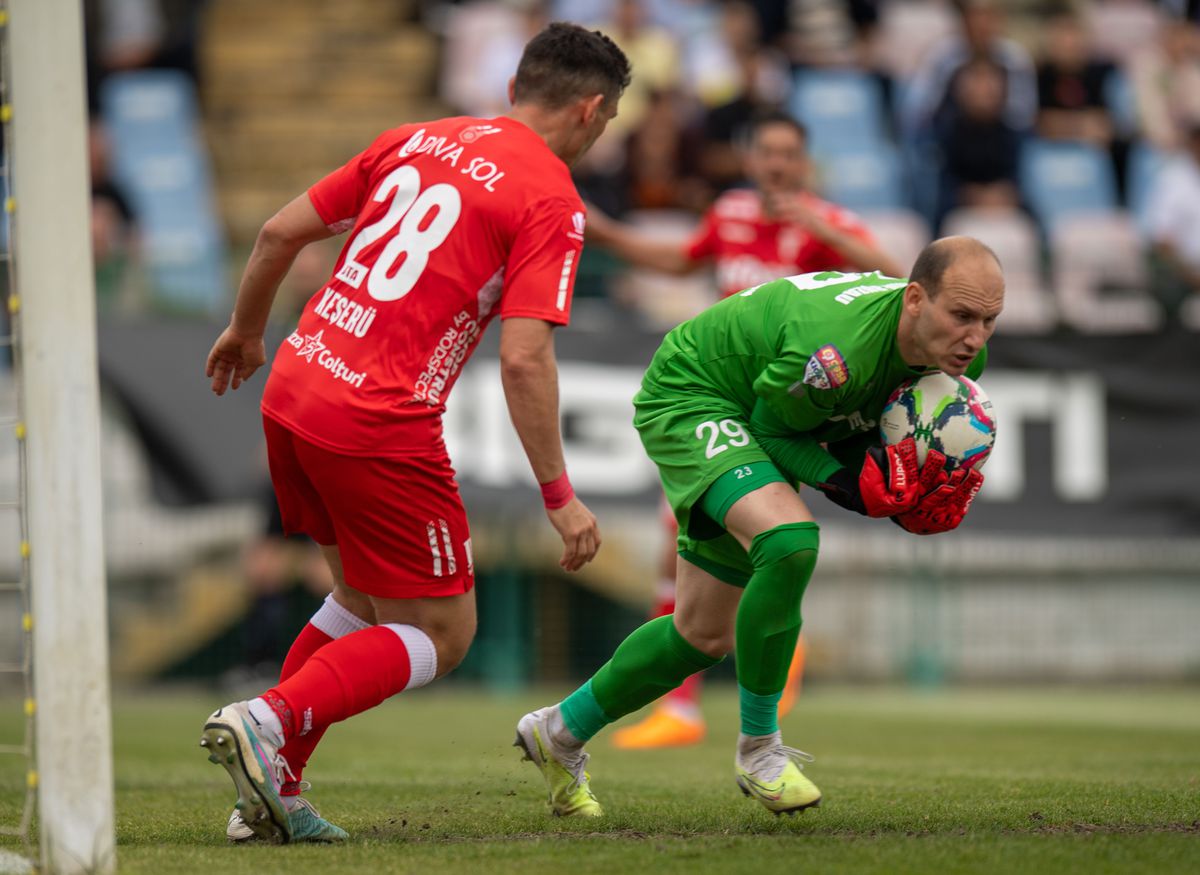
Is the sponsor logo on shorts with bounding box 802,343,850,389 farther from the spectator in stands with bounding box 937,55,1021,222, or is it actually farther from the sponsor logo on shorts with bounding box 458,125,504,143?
the spectator in stands with bounding box 937,55,1021,222

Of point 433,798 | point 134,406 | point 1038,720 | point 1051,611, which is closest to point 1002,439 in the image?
point 1051,611

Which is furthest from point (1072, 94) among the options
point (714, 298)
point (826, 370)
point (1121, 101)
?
point (826, 370)

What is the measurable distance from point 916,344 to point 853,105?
11606 millimetres

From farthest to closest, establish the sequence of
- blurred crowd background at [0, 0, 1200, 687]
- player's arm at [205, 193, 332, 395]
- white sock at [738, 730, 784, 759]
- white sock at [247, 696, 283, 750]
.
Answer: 1. blurred crowd background at [0, 0, 1200, 687]
2. white sock at [738, 730, 784, 759]
3. player's arm at [205, 193, 332, 395]
4. white sock at [247, 696, 283, 750]

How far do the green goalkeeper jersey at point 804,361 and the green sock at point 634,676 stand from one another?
65cm

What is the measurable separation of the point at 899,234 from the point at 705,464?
30.2 feet

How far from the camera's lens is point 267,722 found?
432 centimetres

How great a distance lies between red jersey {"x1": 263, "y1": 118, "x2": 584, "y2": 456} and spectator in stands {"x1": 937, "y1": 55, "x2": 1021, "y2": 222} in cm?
1039

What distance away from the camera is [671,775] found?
636 cm

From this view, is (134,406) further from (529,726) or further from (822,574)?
(529,726)

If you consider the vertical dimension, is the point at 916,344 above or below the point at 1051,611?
above

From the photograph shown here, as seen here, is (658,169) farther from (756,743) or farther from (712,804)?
(756,743)

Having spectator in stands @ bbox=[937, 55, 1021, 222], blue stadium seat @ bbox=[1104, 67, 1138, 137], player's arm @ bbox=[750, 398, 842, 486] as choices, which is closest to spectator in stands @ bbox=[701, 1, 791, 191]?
spectator in stands @ bbox=[937, 55, 1021, 222]

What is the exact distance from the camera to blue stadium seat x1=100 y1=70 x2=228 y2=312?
584 inches
